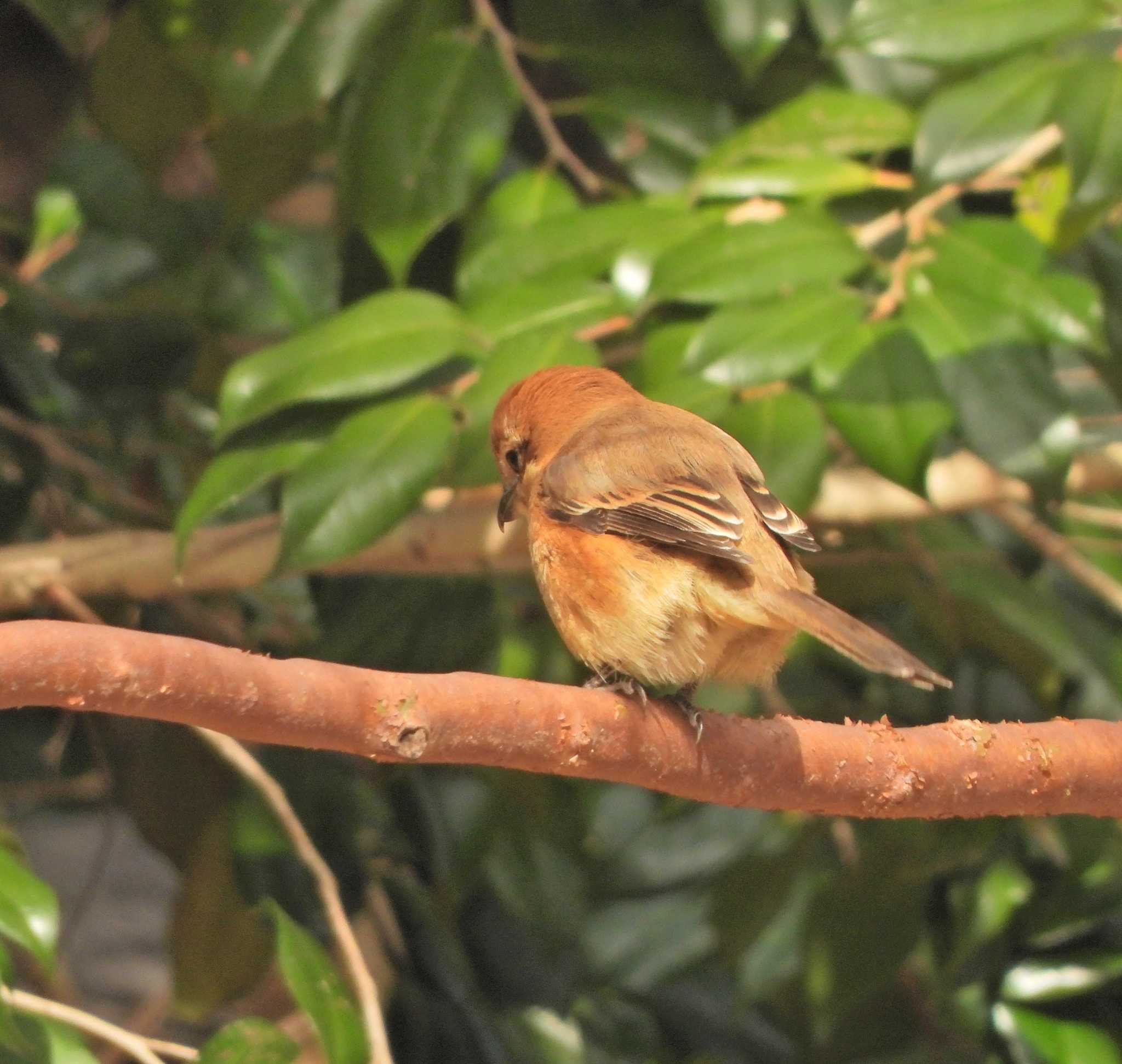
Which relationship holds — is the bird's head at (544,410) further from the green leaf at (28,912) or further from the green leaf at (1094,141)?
the green leaf at (28,912)

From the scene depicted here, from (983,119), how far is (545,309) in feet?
2.65

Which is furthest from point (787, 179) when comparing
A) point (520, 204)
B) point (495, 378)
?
point (495, 378)

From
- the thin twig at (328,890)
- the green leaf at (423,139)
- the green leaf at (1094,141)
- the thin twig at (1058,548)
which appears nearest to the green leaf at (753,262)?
the green leaf at (1094,141)

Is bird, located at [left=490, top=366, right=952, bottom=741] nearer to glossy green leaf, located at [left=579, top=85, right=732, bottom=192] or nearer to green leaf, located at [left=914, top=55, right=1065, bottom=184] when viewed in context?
green leaf, located at [left=914, top=55, right=1065, bottom=184]

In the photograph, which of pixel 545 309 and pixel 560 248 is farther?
pixel 560 248

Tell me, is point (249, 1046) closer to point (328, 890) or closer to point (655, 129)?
point (328, 890)

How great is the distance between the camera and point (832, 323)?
7.41 ft

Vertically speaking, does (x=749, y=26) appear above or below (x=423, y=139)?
above

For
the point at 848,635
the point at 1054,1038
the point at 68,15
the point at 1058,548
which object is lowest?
the point at 1054,1038

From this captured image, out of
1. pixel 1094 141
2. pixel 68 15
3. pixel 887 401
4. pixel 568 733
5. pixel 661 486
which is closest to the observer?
pixel 568 733

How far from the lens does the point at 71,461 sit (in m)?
3.12

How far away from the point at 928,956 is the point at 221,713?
8.27 feet

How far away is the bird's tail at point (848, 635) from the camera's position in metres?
1.50

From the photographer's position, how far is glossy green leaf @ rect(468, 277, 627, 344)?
243 centimetres
